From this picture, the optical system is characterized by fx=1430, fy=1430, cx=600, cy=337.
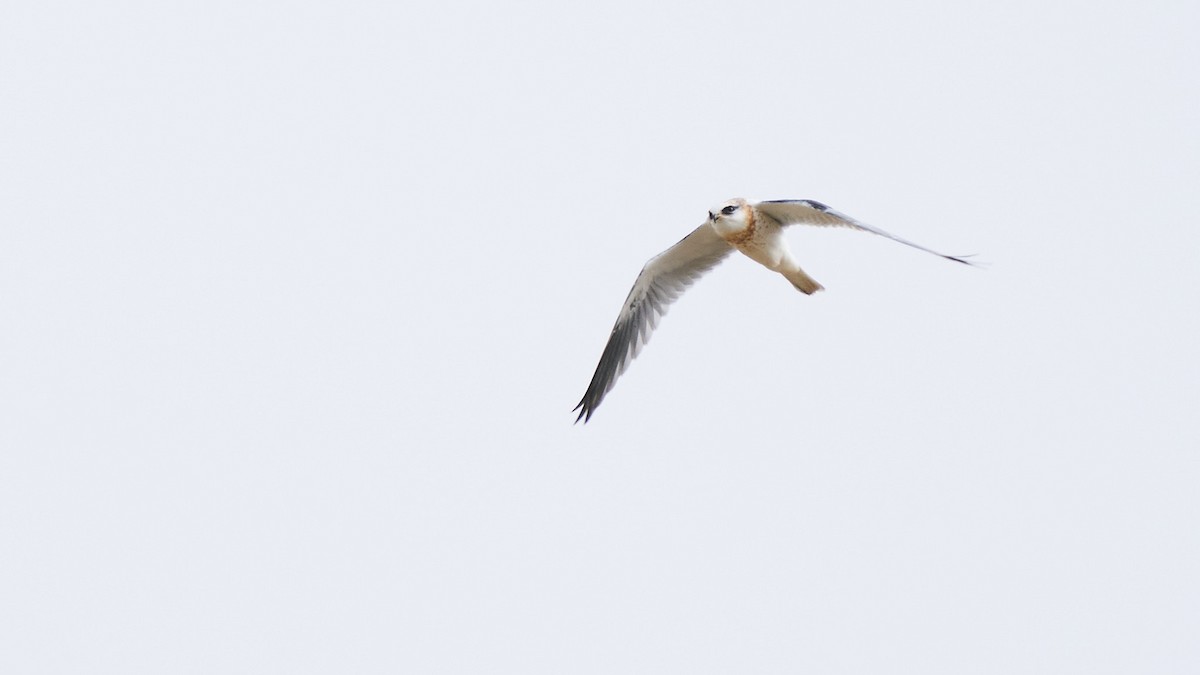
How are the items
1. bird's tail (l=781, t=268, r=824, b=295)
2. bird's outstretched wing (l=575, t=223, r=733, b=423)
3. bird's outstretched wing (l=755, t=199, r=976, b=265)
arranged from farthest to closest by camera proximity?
bird's outstretched wing (l=575, t=223, r=733, b=423)
bird's tail (l=781, t=268, r=824, b=295)
bird's outstretched wing (l=755, t=199, r=976, b=265)

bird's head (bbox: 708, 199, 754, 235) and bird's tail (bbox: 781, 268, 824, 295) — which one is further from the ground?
bird's head (bbox: 708, 199, 754, 235)

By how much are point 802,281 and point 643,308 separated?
1.56 meters

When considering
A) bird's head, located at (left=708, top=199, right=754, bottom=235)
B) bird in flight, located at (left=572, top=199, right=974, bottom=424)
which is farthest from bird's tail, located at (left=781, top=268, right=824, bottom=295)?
bird's head, located at (left=708, top=199, right=754, bottom=235)

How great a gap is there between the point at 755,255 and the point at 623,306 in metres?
1.62

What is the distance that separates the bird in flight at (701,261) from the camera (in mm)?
10188

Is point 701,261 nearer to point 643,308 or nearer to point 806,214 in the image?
point 643,308

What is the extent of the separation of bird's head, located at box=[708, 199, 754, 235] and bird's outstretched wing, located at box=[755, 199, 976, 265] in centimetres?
10

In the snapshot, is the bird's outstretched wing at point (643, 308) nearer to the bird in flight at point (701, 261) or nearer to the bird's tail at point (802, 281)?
the bird in flight at point (701, 261)

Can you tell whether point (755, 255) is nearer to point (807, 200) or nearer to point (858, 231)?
point (807, 200)

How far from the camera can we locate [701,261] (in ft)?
38.1

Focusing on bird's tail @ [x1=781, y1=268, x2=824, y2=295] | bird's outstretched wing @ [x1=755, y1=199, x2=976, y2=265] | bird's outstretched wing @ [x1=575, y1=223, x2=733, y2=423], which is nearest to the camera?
bird's outstretched wing @ [x1=755, y1=199, x2=976, y2=265]

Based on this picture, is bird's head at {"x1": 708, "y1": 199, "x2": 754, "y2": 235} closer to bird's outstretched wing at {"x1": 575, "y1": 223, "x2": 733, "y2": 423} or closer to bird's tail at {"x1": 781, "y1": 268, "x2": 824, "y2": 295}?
bird's tail at {"x1": 781, "y1": 268, "x2": 824, "y2": 295}

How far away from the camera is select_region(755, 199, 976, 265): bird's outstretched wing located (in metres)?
9.12

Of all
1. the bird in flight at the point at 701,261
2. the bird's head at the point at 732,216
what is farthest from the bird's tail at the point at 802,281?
the bird's head at the point at 732,216
